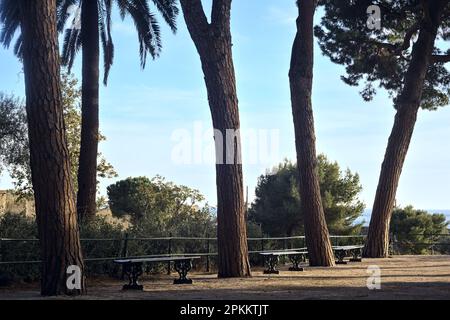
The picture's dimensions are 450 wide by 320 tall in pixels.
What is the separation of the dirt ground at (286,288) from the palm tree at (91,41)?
18.1 feet

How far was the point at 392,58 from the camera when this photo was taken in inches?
992

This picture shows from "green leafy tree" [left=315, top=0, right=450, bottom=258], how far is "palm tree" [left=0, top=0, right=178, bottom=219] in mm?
6692

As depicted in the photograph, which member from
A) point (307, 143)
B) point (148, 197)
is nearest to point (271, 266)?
point (307, 143)

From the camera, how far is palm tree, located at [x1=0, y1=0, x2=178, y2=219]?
19.2 m

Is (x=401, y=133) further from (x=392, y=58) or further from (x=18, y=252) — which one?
(x=18, y=252)

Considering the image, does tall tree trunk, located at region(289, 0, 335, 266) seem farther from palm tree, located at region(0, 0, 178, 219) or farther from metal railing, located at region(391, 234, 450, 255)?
metal railing, located at region(391, 234, 450, 255)

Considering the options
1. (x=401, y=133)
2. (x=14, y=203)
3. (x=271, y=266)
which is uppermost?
(x=401, y=133)

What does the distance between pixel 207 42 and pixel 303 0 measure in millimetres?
5163

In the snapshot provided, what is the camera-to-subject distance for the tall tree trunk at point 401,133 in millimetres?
22172

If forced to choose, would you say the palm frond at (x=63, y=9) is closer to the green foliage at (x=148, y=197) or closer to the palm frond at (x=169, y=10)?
the palm frond at (x=169, y=10)

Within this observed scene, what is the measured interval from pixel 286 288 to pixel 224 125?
3914 mm

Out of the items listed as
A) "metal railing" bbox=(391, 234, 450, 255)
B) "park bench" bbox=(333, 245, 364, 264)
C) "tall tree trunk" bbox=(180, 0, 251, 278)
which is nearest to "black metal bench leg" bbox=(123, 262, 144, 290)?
"tall tree trunk" bbox=(180, 0, 251, 278)

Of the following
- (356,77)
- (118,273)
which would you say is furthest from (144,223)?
(356,77)

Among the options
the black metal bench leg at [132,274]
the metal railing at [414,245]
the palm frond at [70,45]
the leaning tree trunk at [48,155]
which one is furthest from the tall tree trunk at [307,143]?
the metal railing at [414,245]
